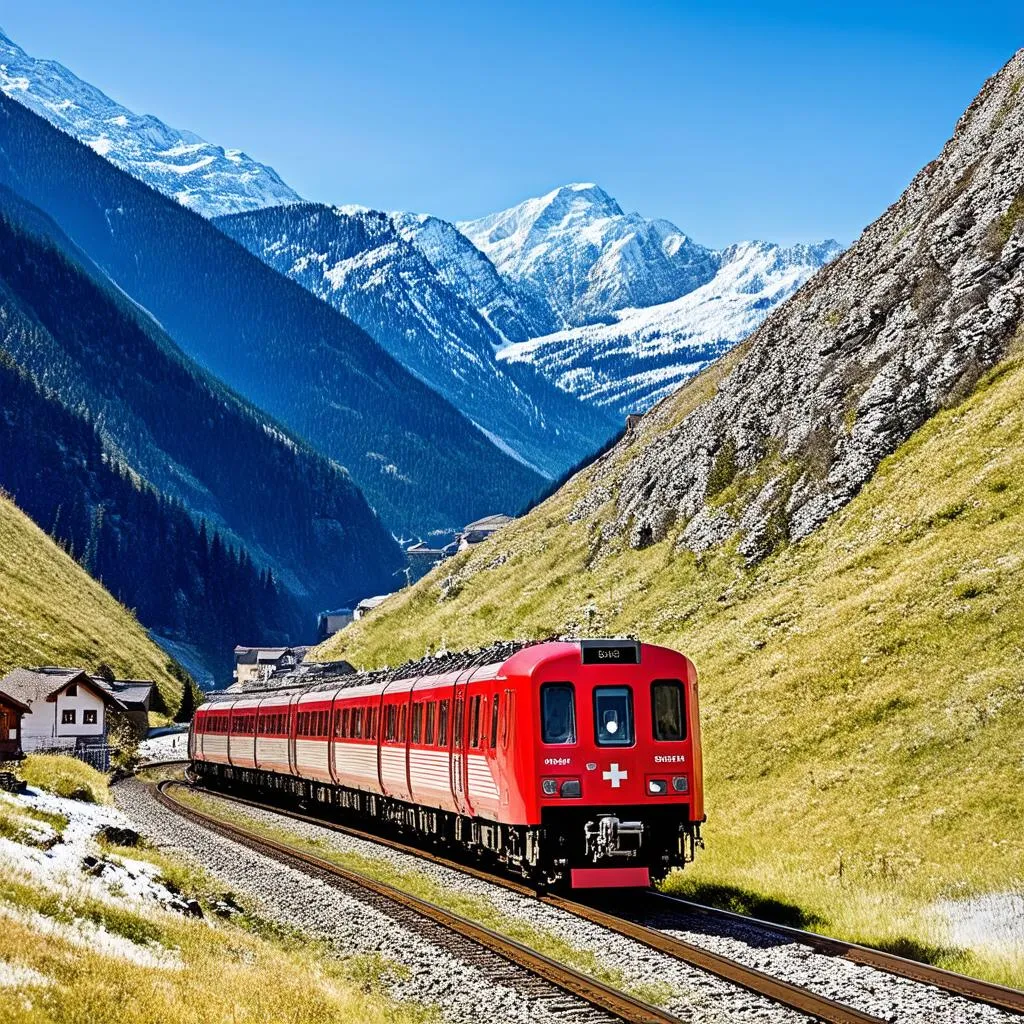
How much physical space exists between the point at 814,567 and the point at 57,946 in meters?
45.5

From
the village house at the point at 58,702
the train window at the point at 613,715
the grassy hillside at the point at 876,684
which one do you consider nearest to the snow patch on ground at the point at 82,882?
the train window at the point at 613,715

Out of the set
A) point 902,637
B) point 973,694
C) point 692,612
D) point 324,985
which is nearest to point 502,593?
point 692,612

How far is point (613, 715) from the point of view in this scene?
933 inches

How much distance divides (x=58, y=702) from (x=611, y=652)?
79261 mm

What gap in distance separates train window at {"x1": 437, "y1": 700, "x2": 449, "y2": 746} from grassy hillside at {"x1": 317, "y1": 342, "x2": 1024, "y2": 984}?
20.5ft

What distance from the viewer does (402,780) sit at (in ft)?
107

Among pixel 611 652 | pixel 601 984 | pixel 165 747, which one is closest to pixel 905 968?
pixel 601 984

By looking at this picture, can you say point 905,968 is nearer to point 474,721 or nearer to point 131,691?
point 474,721

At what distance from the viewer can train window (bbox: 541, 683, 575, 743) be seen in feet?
76.4

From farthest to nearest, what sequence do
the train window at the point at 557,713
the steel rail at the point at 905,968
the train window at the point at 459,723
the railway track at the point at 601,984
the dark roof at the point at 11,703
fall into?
the dark roof at the point at 11,703
the train window at the point at 459,723
the train window at the point at 557,713
the steel rail at the point at 905,968
the railway track at the point at 601,984

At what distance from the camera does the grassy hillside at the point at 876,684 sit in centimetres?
2536

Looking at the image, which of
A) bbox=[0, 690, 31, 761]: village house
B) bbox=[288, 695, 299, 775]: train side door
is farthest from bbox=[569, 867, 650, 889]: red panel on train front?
bbox=[0, 690, 31, 761]: village house

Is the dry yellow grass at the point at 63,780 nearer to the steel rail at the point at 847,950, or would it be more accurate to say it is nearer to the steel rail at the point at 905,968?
the steel rail at the point at 847,950

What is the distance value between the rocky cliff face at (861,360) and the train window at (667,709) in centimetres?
3698
